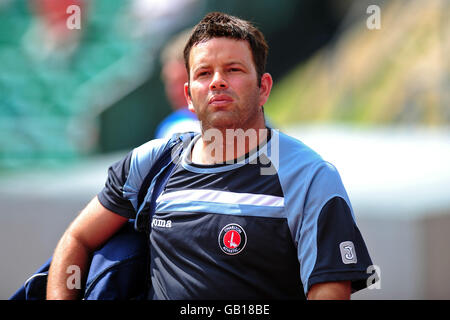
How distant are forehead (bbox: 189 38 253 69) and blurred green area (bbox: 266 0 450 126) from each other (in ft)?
13.8

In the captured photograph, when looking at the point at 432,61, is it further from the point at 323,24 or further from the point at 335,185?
the point at 335,185

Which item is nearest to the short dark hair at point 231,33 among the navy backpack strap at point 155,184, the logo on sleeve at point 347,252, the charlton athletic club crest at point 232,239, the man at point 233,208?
the man at point 233,208

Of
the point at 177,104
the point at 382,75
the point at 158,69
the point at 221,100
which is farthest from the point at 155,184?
the point at 158,69

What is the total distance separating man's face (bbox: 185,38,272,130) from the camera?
2.12 metres

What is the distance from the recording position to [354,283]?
1.91 m

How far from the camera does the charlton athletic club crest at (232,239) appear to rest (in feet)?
6.45

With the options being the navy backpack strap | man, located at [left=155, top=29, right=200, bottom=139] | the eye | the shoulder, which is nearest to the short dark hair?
the eye

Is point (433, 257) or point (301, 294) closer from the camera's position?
point (301, 294)

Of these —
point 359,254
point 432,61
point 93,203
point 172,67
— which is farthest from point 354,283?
point 432,61

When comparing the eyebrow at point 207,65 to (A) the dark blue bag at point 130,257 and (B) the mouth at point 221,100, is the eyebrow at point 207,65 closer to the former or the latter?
(B) the mouth at point 221,100

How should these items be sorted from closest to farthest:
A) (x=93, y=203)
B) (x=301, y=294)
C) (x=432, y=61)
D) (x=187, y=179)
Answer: (x=301, y=294), (x=187, y=179), (x=93, y=203), (x=432, y=61)

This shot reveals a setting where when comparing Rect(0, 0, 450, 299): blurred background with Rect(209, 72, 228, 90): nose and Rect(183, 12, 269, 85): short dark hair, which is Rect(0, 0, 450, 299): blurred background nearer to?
Rect(183, 12, 269, 85): short dark hair

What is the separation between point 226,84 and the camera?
6.91 ft

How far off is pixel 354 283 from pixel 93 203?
1.02 metres
